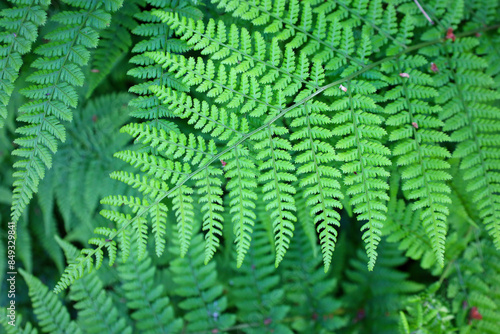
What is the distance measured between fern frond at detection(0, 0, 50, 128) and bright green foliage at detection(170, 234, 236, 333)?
A: 5.54 feet

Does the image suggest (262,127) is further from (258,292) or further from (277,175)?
(258,292)

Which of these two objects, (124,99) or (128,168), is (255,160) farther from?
(124,99)

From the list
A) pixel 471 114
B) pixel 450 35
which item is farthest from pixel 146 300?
pixel 450 35

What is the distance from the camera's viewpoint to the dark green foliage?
1841 millimetres

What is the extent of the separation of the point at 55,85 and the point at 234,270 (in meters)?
2.25

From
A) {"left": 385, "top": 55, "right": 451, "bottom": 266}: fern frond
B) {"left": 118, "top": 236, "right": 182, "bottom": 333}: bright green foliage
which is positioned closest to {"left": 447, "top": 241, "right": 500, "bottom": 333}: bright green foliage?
{"left": 385, "top": 55, "right": 451, "bottom": 266}: fern frond

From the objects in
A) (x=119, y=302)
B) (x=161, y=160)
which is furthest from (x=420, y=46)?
(x=119, y=302)

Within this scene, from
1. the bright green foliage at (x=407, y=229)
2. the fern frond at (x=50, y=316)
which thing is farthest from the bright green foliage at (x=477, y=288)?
the fern frond at (x=50, y=316)

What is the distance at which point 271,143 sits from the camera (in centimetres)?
194

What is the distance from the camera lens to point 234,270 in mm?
3223

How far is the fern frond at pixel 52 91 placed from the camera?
1768 millimetres

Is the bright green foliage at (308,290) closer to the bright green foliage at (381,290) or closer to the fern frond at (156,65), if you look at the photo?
the bright green foliage at (381,290)

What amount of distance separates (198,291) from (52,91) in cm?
195

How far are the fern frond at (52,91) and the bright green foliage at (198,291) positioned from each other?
139 centimetres
